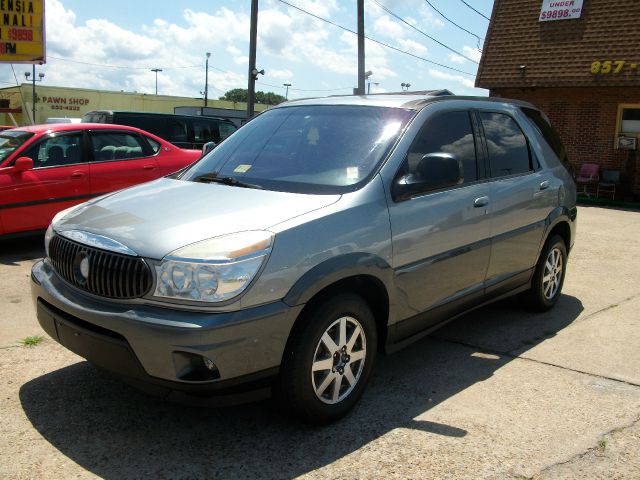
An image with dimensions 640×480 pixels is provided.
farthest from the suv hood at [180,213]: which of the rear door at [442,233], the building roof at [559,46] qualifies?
the building roof at [559,46]

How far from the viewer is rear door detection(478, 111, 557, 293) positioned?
15.1 ft

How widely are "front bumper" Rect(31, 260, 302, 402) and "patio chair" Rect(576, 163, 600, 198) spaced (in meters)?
14.5

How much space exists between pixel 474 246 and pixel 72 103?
44.3 metres

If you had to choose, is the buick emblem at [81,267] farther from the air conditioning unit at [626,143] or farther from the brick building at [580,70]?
the air conditioning unit at [626,143]

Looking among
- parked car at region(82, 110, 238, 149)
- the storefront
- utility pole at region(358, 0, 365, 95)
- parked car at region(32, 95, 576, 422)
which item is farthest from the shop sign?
parked car at region(32, 95, 576, 422)

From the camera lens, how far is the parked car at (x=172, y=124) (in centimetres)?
1437

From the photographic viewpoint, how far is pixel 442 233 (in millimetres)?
3953

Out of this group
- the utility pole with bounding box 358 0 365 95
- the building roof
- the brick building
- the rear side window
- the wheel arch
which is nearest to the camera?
the wheel arch

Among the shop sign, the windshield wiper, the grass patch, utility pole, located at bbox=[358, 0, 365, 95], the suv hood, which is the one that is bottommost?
the grass patch

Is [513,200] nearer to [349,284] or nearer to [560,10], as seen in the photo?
[349,284]

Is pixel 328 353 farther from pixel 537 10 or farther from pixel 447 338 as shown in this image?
pixel 537 10

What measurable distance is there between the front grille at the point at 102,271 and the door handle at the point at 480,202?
235 cm

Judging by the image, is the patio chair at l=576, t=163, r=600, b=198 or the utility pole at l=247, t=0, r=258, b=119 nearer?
the patio chair at l=576, t=163, r=600, b=198

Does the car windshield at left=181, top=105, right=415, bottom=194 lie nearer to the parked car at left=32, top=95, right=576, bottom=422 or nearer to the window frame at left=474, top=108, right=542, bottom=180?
the parked car at left=32, top=95, right=576, bottom=422
